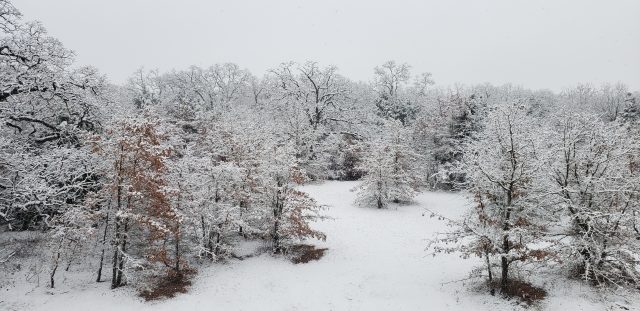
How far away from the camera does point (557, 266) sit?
14609 millimetres

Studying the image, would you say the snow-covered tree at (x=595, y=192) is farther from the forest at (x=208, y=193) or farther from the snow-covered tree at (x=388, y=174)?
the snow-covered tree at (x=388, y=174)

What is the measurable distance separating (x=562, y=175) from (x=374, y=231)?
10002 mm

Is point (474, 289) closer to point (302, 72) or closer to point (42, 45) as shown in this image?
point (42, 45)

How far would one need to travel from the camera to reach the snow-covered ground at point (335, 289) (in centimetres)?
1346

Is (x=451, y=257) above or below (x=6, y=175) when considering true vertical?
below

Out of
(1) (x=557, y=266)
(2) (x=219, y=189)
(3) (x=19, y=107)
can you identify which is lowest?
(1) (x=557, y=266)

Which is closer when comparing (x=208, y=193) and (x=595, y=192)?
(x=595, y=192)

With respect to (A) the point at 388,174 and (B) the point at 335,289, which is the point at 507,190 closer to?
(B) the point at 335,289

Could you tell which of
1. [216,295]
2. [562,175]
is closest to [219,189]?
[216,295]

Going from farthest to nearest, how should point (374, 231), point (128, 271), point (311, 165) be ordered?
point (311, 165) → point (374, 231) → point (128, 271)

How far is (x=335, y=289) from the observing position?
15.1m

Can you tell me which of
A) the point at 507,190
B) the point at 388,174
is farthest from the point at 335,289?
the point at 388,174

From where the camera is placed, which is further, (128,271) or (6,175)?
(128,271)

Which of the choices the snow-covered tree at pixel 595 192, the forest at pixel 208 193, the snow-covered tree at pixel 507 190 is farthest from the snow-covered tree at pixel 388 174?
the snow-covered tree at pixel 595 192
